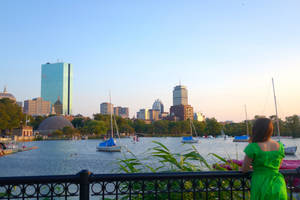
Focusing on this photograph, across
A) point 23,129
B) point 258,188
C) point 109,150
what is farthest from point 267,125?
point 23,129

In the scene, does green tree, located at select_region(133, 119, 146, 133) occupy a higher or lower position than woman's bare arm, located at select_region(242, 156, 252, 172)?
higher

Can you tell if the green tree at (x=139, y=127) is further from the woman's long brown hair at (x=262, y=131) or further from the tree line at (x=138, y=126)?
the woman's long brown hair at (x=262, y=131)

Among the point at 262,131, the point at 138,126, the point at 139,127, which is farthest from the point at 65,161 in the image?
the point at 138,126

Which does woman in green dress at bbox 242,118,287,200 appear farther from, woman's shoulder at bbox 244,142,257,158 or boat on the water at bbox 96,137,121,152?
boat on the water at bbox 96,137,121,152

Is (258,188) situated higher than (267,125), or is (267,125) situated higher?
(267,125)

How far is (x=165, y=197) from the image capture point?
5188mm

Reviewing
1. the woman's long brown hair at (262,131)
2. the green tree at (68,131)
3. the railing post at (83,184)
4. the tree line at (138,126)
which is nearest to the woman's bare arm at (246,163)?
the woman's long brown hair at (262,131)

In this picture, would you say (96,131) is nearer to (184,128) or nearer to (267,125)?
(184,128)

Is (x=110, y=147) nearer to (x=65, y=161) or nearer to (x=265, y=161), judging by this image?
(x=65, y=161)

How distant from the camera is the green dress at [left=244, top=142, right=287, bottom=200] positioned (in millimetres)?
3266

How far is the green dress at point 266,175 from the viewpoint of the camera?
10.7 ft

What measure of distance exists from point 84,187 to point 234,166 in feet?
11.9

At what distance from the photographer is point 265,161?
3277mm

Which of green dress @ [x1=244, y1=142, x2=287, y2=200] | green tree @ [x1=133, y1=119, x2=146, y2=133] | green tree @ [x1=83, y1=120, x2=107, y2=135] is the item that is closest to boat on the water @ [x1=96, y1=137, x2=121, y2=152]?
green dress @ [x1=244, y1=142, x2=287, y2=200]
